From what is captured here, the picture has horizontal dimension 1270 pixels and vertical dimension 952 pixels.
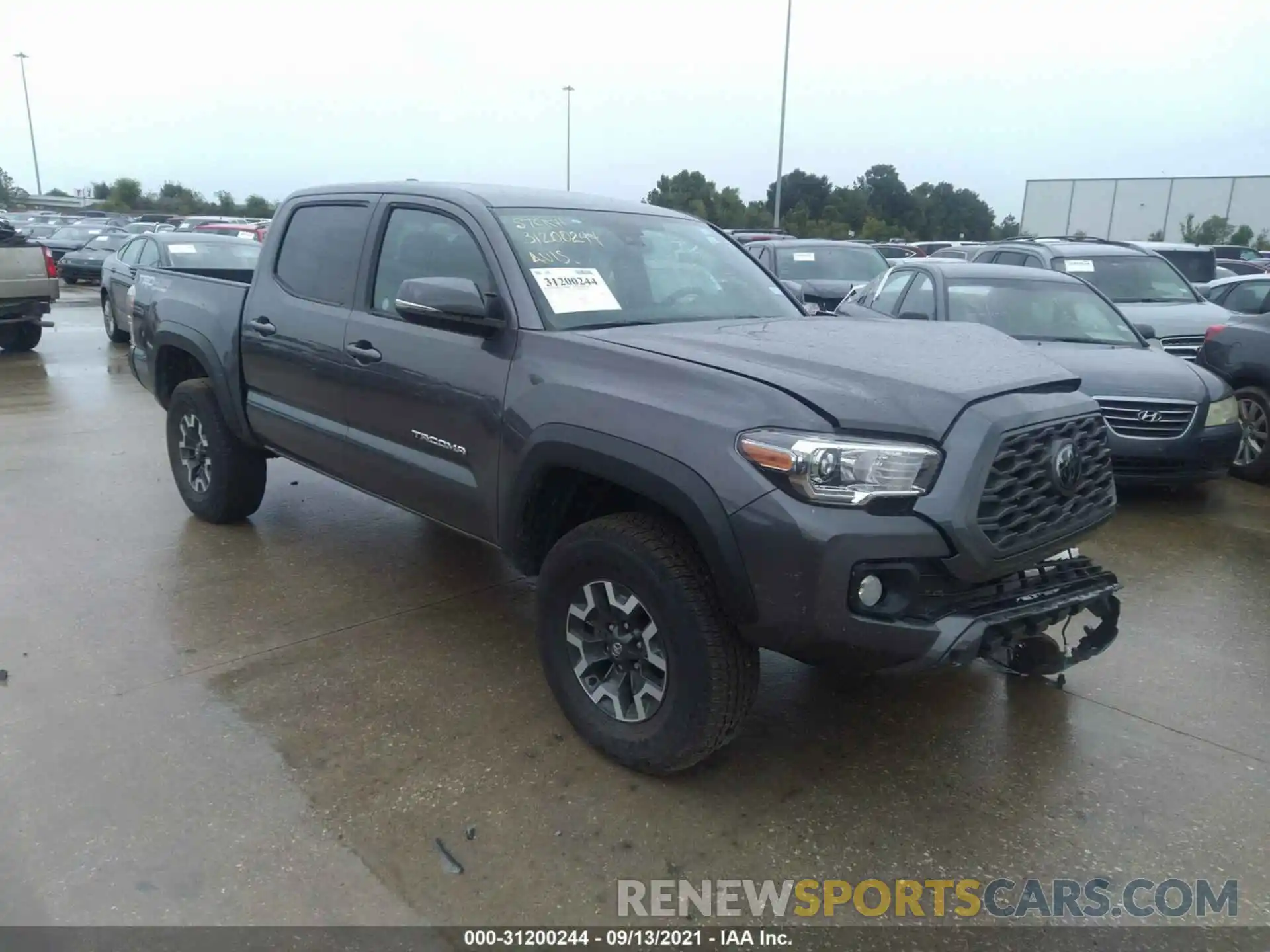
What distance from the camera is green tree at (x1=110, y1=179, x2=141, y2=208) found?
65938 mm

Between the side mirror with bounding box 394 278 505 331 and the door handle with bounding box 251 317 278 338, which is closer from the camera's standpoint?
the side mirror with bounding box 394 278 505 331

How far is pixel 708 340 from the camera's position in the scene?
3320 millimetres

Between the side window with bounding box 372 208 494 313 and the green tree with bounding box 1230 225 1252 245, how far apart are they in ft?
126

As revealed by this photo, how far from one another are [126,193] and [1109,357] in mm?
72953

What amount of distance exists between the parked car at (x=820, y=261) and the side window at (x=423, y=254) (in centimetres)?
790

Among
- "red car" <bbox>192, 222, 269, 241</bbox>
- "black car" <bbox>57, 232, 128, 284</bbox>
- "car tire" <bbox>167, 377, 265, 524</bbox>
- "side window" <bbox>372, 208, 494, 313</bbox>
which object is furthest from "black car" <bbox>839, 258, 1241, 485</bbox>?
"black car" <bbox>57, 232, 128, 284</bbox>

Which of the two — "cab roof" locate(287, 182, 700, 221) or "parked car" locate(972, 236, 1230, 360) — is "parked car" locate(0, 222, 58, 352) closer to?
"cab roof" locate(287, 182, 700, 221)

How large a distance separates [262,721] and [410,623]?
984 mm

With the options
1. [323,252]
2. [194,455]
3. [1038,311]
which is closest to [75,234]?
[194,455]

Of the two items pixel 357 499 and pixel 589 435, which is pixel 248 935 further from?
pixel 357 499

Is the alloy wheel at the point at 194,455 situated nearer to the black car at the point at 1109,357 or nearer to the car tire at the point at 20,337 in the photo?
the black car at the point at 1109,357

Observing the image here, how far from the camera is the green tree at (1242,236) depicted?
1377 inches

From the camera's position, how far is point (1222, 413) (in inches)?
251

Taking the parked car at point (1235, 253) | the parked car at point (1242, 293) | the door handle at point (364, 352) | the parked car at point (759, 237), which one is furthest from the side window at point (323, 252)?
the parked car at point (1235, 253)
